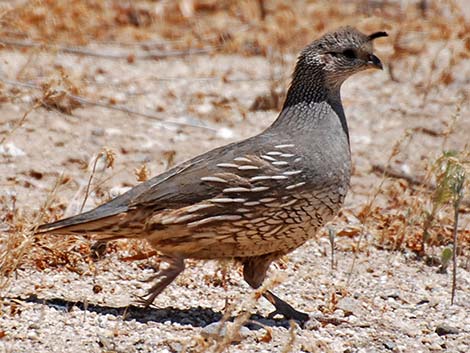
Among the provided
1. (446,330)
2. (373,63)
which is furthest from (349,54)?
(446,330)

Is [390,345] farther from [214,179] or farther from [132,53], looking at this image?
[132,53]

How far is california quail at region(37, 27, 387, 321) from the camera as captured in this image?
4676 millimetres

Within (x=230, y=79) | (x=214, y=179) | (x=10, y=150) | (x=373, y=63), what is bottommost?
(x=10, y=150)

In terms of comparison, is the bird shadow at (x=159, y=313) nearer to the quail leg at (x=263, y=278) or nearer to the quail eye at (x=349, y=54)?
the quail leg at (x=263, y=278)

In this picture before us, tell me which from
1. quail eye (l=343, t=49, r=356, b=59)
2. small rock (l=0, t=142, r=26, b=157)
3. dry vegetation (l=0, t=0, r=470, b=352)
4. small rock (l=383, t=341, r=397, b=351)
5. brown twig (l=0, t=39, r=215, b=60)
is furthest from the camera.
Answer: brown twig (l=0, t=39, r=215, b=60)

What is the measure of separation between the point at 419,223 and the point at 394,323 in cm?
138

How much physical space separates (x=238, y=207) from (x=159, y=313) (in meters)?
0.66

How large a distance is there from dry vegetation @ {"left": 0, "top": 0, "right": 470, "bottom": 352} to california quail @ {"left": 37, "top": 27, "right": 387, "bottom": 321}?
0.36 m

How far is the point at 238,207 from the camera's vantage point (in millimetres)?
4668

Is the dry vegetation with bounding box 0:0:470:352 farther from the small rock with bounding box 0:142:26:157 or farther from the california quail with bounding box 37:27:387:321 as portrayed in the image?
the california quail with bounding box 37:27:387:321

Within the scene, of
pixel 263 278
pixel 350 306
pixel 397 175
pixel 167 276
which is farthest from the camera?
pixel 397 175

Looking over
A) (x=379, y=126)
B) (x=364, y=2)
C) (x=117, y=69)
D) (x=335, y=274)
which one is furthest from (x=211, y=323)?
(x=364, y=2)

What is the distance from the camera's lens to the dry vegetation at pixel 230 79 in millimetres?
5625

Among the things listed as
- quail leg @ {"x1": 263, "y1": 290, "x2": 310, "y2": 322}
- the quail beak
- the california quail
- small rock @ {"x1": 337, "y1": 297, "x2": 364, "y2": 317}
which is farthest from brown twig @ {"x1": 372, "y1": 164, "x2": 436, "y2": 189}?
quail leg @ {"x1": 263, "y1": 290, "x2": 310, "y2": 322}
